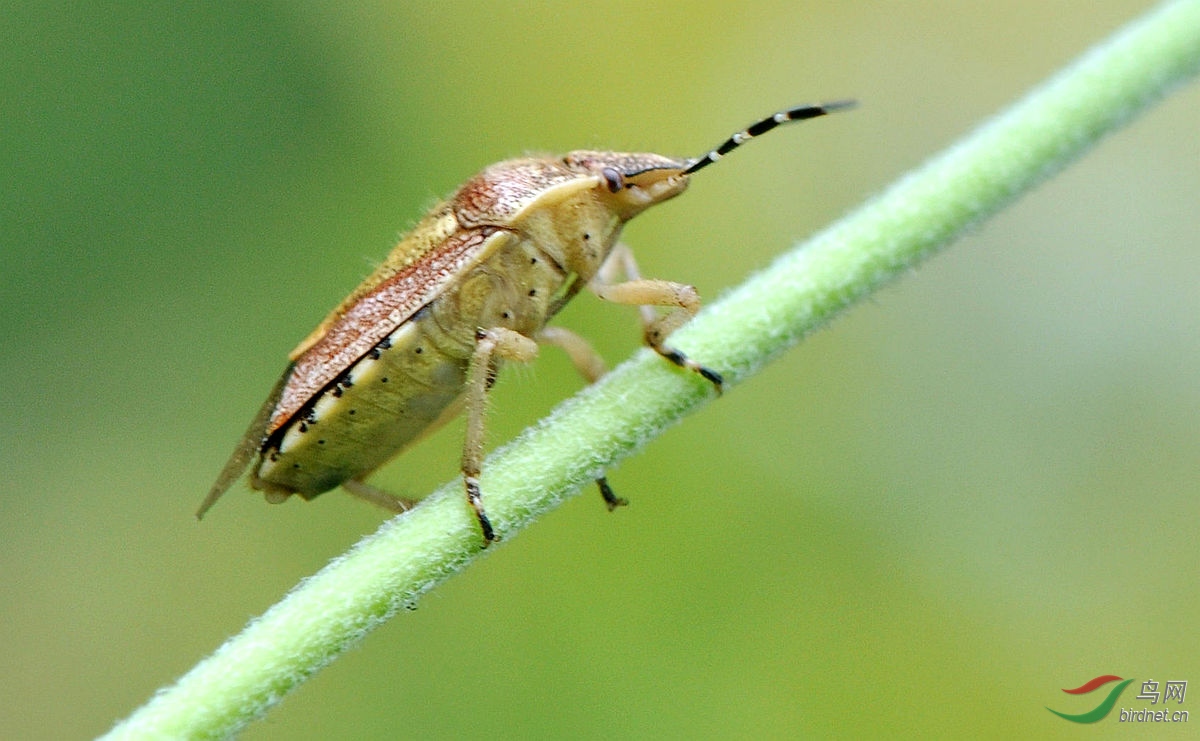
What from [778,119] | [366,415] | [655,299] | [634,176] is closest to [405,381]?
[366,415]

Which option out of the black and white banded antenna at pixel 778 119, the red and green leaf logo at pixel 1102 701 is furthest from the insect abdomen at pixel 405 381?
the red and green leaf logo at pixel 1102 701

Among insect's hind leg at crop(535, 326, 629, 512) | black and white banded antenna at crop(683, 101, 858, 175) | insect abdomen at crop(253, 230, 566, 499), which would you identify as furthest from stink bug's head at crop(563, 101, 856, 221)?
insect's hind leg at crop(535, 326, 629, 512)

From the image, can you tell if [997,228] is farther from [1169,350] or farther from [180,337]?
[180,337]

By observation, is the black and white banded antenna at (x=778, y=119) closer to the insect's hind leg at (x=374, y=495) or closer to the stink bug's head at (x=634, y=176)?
the stink bug's head at (x=634, y=176)

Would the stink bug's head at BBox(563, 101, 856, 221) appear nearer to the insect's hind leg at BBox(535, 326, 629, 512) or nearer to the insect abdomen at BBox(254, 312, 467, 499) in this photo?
the insect's hind leg at BBox(535, 326, 629, 512)

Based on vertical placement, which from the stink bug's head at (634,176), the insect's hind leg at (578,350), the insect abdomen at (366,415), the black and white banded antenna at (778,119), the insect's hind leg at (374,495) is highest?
the stink bug's head at (634,176)

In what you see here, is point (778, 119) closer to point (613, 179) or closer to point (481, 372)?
point (613, 179)
